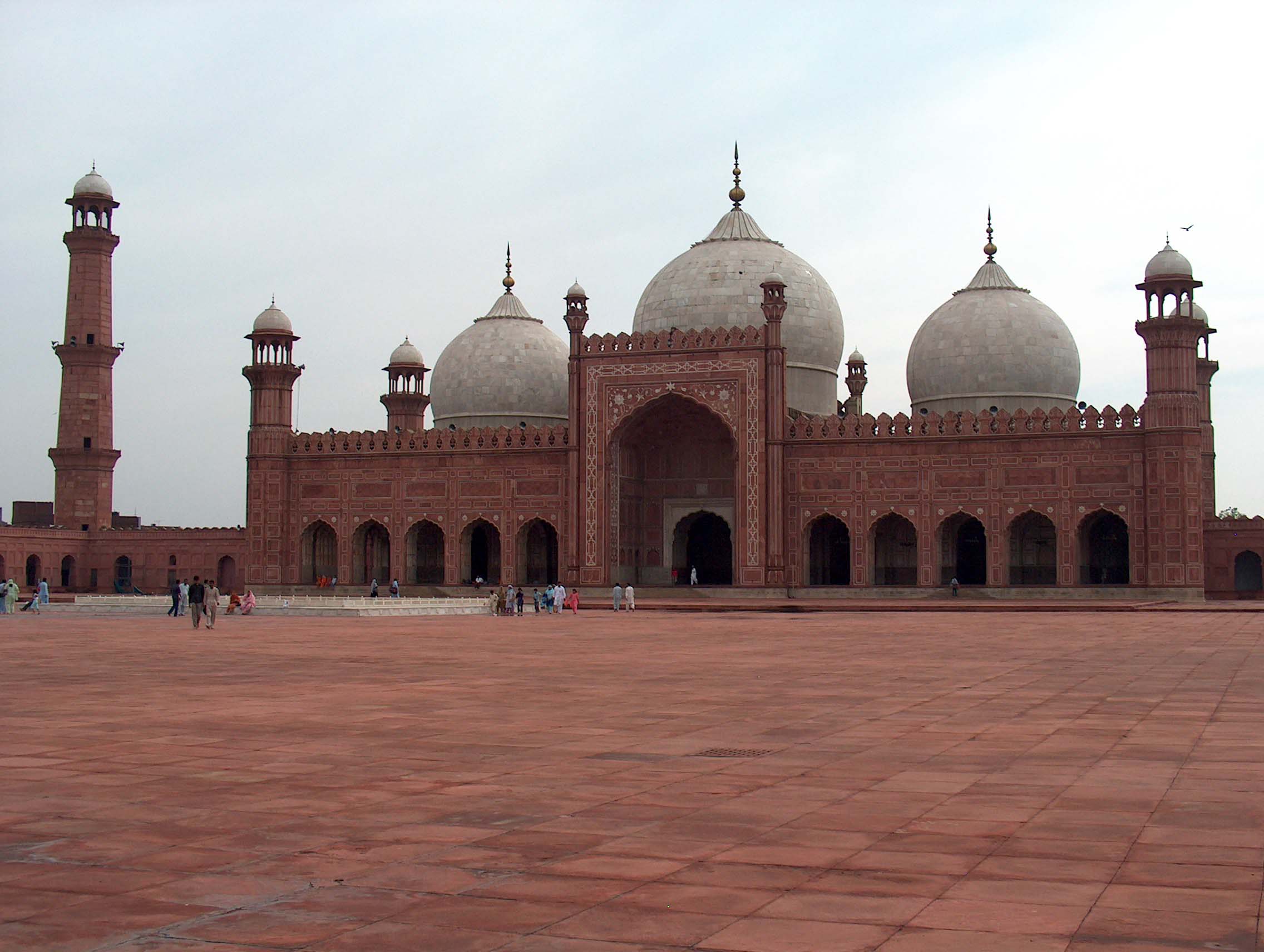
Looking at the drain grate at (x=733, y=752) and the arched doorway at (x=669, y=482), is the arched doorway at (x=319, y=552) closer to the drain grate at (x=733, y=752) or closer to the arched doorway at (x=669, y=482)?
the arched doorway at (x=669, y=482)

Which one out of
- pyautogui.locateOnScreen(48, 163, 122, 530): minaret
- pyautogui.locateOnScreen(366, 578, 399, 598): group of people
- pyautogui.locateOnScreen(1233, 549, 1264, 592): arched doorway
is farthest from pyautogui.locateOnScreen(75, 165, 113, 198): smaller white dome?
pyautogui.locateOnScreen(1233, 549, 1264, 592): arched doorway

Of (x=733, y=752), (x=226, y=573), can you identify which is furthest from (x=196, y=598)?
(x=226, y=573)

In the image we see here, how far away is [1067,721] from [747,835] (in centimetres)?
318

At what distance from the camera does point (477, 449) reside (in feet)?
96.6

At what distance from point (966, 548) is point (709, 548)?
209 inches

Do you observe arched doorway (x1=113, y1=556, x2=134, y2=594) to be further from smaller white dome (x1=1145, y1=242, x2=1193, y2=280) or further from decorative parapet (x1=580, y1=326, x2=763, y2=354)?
smaller white dome (x1=1145, y1=242, x2=1193, y2=280)

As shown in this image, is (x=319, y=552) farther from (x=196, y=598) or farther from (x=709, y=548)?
(x=196, y=598)

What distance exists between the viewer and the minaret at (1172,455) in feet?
82.0

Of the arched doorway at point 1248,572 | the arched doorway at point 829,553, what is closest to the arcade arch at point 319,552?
the arched doorway at point 829,553

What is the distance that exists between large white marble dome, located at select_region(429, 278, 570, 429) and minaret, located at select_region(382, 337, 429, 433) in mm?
1646

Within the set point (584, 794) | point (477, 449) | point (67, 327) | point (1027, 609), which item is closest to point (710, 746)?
point (584, 794)

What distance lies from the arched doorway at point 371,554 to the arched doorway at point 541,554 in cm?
298

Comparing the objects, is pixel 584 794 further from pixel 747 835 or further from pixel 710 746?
pixel 710 746

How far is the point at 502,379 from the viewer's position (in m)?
33.5
